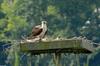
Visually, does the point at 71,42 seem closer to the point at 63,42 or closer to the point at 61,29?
the point at 63,42

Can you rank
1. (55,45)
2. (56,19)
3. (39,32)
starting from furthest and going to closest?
(56,19), (39,32), (55,45)

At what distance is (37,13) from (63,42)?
129 ft

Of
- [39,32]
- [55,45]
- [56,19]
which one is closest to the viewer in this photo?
[55,45]

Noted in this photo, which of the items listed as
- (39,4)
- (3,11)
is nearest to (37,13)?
(39,4)

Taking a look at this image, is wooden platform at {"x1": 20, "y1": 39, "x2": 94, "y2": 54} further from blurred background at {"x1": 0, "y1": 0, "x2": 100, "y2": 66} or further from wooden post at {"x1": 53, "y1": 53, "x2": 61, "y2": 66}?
blurred background at {"x1": 0, "y1": 0, "x2": 100, "y2": 66}

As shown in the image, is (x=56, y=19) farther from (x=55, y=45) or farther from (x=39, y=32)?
(x=55, y=45)

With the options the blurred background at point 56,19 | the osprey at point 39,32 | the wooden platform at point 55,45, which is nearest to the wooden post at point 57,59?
the wooden platform at point 55,45

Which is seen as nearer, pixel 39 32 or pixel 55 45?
pixel 55 45

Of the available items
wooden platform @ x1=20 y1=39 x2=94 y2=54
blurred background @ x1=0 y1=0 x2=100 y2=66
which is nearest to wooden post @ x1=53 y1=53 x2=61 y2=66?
wooden platform @ x1=20 y1=39 x2=94 y2=54

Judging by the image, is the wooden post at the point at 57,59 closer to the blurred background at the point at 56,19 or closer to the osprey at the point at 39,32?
the osprey at the point at 39,32

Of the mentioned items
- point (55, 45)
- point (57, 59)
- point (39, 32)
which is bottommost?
point (57, 59)

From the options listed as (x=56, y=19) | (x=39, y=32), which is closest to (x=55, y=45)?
(x=39, y=32)

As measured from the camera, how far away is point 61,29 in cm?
4753

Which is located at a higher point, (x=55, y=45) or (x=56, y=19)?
(x=55, y=45)
